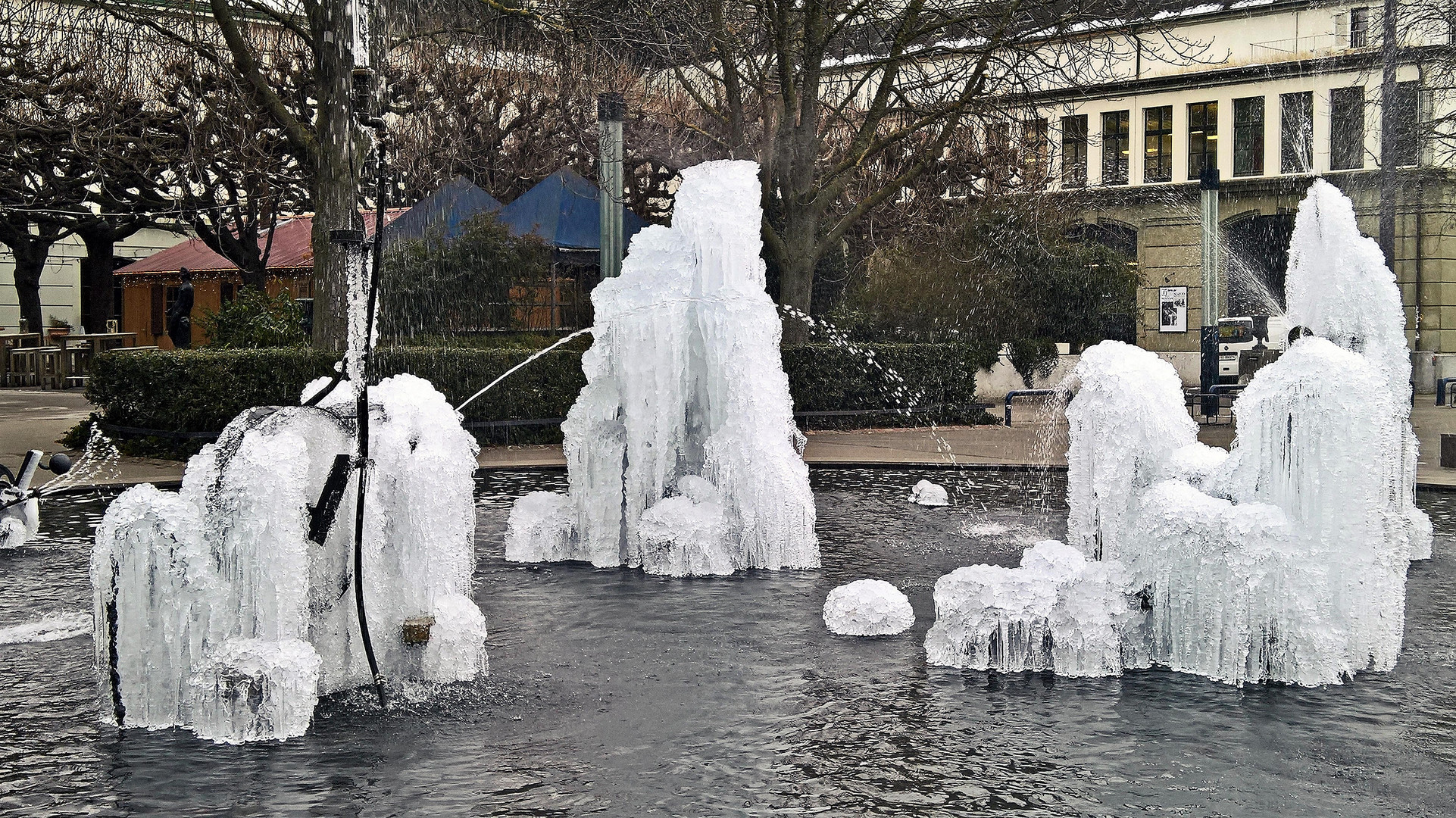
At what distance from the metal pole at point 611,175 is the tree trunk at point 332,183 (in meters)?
2.99

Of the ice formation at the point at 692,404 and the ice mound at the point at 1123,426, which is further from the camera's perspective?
the ice formation at the point at 692,404

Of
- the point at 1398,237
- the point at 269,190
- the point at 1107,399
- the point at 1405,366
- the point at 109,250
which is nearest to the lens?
the point at 1107,399

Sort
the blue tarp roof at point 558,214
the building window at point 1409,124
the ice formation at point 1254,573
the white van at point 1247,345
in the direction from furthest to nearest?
the building window at point 1409,124
the white van at point 1247,345
the blue tarp roof at point 558,214
the ice formation at point 1254,573

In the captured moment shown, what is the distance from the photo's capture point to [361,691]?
6418 mm

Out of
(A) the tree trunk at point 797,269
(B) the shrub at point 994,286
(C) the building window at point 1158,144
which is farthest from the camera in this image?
(C) the building window at point 1158,144

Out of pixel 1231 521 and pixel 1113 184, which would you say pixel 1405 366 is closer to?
pixel 1231 521

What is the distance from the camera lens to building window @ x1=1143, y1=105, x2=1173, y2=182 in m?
42.1

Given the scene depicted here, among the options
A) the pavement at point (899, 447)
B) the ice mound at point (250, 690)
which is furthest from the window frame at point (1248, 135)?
the ice mound at point (250, 690)

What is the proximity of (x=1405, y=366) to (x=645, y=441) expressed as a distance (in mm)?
5235

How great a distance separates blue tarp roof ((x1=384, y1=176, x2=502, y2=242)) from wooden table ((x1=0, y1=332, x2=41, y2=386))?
14245 millimetres

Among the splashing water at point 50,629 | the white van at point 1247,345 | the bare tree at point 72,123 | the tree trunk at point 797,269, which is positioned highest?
the bare tree at point 72,123

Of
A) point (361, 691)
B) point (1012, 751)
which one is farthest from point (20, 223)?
point (1012, 751)

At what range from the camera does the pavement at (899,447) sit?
15578 mm

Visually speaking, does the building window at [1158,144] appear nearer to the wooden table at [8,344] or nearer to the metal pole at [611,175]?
the metal pole at [611,175]
